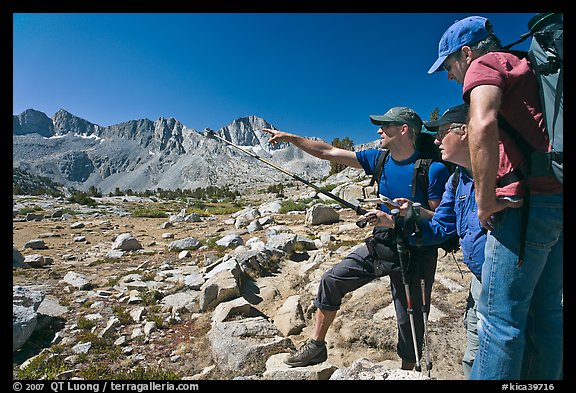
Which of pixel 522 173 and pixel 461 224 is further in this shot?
pixel 461 224

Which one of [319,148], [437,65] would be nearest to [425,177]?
[437,65]

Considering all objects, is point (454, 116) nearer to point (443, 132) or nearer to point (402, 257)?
point (443, 132)

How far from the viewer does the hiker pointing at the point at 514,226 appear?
1903mm

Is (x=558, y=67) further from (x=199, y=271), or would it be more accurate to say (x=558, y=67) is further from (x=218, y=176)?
(x=218, y=176)

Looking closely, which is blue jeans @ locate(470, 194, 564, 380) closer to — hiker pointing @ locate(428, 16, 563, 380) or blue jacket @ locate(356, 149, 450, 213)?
hiker pointing @ locate(428, 16, 563, 380)

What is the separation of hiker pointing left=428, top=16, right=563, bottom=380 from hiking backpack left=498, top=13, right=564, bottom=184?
0.04 meters

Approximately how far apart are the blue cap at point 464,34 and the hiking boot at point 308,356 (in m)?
3.24

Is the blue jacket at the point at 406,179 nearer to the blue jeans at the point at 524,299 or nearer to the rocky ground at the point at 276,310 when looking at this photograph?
the blue jeans at the point at 524,299

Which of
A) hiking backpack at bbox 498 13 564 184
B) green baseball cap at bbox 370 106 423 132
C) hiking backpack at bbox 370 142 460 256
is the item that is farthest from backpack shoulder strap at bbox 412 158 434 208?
hiking backpack at bbox 498 13 564 184

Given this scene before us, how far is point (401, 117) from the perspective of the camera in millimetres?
3277

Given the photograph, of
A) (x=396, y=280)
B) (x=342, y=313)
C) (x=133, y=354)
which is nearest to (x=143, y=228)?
(x=133, y=354)

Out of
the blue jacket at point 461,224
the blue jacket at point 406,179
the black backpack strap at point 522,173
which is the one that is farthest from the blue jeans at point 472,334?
the blue jacket at point 406,179

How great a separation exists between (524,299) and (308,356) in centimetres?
235
